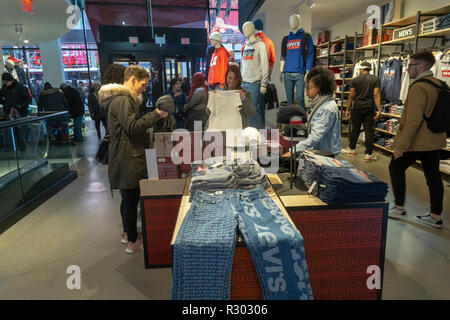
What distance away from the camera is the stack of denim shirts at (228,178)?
1815mm

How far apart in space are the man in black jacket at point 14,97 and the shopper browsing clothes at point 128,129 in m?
5.13

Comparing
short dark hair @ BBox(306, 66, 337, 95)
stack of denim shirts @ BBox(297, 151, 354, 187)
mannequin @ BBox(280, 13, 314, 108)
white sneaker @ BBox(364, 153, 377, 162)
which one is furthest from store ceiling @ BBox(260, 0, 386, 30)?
stack of denim shirts @ BBox(297, 151, 354, 187)

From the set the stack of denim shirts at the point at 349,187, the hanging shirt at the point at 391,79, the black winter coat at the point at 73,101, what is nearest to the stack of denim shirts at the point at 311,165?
the stack of denim shirts at the point at 349,187

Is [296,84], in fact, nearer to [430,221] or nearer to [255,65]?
[255,65]

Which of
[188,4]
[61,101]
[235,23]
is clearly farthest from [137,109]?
[235,23]

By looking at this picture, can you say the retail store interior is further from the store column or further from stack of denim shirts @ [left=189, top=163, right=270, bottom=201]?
the store column

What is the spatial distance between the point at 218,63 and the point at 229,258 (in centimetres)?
347

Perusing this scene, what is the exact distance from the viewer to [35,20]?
24.0ft

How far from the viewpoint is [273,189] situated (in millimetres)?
2055

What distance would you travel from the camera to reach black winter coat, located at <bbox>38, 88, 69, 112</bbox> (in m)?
7.01

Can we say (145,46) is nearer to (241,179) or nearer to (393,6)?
(393,6)

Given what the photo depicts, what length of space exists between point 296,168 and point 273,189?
0.36 meters

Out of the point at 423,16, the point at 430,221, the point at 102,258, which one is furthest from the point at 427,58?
the point at 102,258
